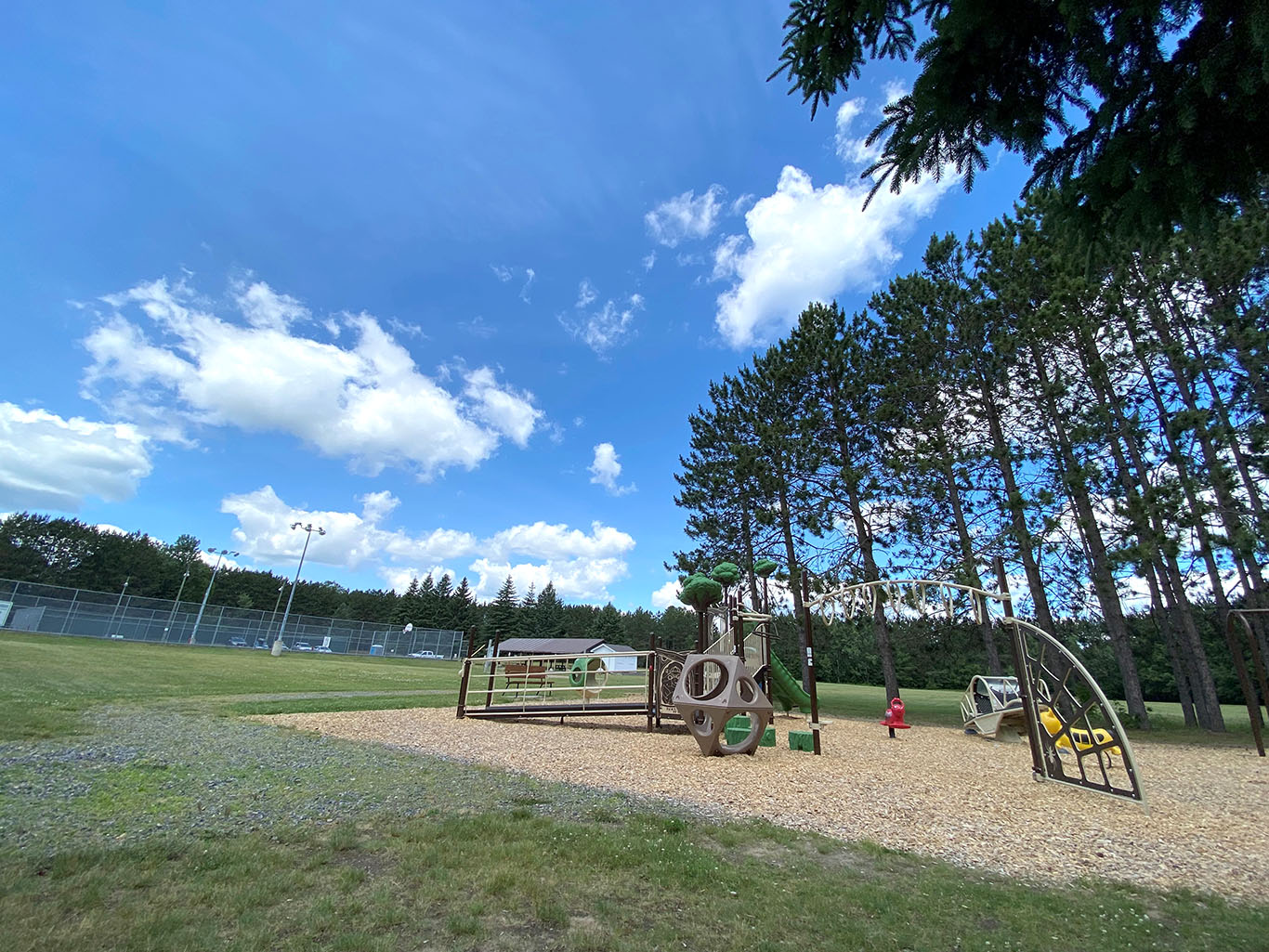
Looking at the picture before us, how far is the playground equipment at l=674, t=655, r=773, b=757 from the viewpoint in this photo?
9.10 m

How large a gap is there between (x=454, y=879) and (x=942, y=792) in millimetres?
6336

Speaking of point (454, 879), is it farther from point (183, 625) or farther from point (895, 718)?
point (183, 625)

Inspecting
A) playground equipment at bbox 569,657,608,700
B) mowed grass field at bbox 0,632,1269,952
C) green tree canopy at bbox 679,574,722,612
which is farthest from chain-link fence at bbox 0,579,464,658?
green tree canopy at bbox 679,574,722,612

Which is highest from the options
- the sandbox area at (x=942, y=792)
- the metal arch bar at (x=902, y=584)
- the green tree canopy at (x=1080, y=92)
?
→ the green tree canopy at (x=1080, y=92)

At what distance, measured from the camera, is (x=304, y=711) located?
11.4 m

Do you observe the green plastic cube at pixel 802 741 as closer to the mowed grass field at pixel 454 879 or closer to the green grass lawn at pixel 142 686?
the mowed grass field at pixel 454 879

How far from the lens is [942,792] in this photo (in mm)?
7074

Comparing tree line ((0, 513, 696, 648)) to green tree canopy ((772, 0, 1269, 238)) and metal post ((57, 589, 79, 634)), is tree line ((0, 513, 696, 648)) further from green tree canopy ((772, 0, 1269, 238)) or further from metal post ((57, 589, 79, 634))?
green tree canopy ((772, 0, 1269, 238))

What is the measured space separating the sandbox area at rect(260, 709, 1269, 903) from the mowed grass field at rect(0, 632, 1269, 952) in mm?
699

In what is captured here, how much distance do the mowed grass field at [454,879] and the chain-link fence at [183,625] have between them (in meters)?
35.8

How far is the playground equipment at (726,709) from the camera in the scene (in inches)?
358

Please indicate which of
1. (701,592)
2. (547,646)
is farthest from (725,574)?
(547,646)

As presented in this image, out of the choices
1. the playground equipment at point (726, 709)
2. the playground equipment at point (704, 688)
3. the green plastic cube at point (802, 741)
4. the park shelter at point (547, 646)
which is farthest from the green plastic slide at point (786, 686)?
the park shelter at point (547, 646)

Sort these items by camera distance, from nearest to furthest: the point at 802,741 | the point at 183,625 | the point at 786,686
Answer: the point at 802,741, the point at 786,686, the point at 183,625
